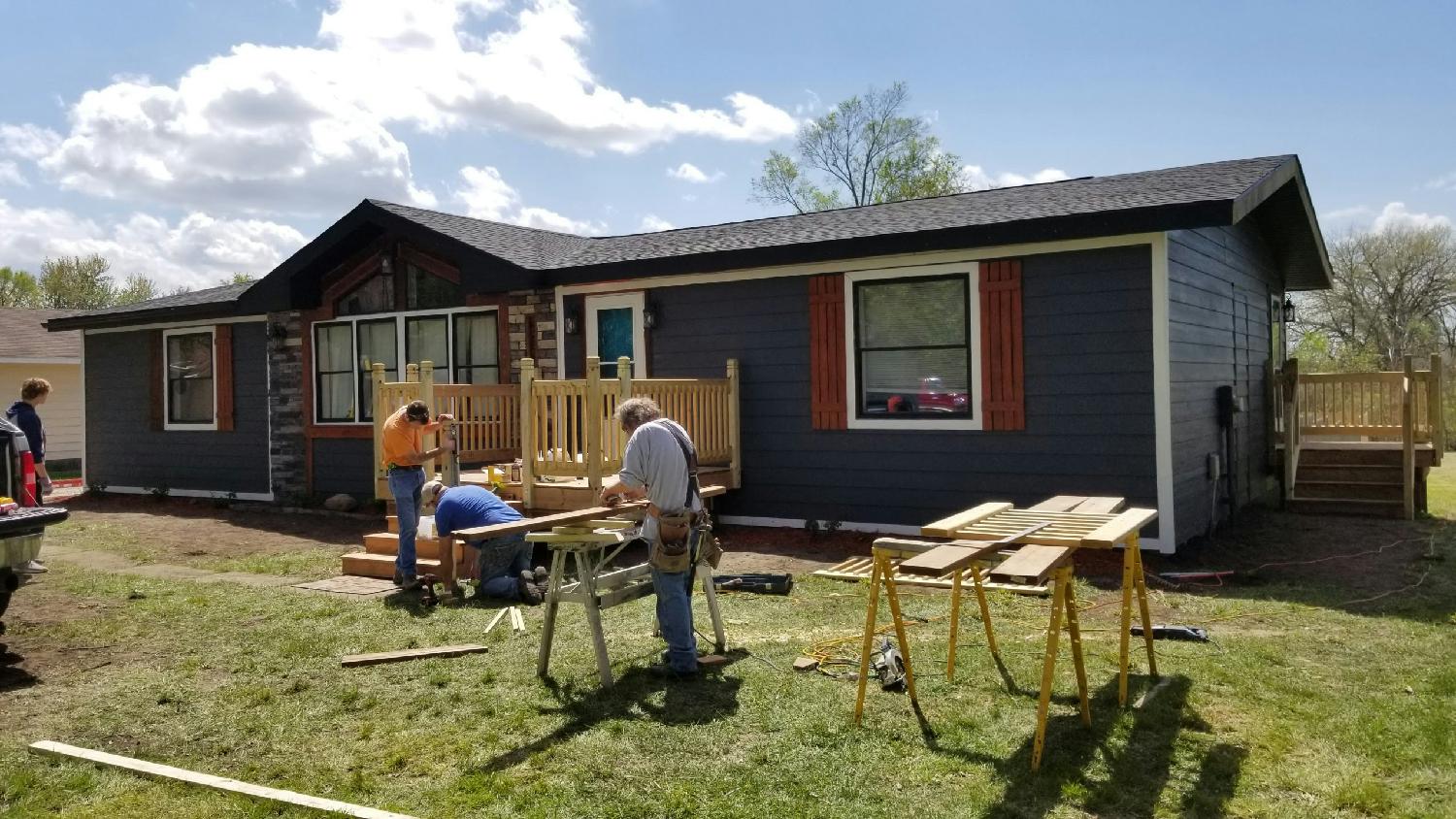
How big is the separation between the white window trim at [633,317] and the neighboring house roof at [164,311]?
17.5 ft

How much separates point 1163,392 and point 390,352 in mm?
8803

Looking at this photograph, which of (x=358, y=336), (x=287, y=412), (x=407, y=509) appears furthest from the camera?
(x=287, y=412)

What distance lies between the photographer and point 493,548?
283 inches

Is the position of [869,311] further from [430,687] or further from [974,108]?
[974,108]

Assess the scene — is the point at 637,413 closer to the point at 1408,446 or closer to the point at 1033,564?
the point at 1033,564

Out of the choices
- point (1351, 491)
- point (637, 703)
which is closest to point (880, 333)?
point (637, 703)

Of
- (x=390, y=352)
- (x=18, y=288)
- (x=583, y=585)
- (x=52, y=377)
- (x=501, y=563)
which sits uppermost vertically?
(x=18, y=288)

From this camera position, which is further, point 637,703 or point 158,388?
point 158,388

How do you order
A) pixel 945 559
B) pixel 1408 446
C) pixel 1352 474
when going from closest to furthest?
pixel 945 559
pixel 1408 446
pixel 1352 474

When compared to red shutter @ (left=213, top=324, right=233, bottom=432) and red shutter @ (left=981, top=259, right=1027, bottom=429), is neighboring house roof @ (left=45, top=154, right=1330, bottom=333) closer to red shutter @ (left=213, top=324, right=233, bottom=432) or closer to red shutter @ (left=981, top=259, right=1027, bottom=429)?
red shutter @ (left=981, top=259, right=1027, bottom=429)

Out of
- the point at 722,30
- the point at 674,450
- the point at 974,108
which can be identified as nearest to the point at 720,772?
the point at 674,450

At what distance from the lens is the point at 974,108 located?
72.3 feet

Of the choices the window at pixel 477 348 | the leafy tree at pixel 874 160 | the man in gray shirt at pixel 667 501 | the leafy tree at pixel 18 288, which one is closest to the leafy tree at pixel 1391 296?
the leafy tree at pixel 874 160

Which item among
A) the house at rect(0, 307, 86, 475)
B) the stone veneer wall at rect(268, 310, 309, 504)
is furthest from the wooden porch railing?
the house at rect(0, 307, 86, 475)
